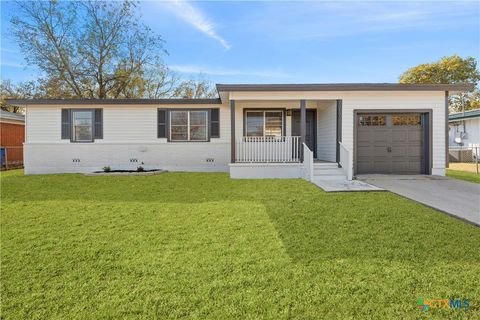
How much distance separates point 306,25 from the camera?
11.5 metres

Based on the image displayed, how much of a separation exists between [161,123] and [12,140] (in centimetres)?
1102

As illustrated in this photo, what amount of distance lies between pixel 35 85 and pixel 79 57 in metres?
6.41

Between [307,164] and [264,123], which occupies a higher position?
[264,123]

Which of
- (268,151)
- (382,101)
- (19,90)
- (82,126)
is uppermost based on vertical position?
(19,90)

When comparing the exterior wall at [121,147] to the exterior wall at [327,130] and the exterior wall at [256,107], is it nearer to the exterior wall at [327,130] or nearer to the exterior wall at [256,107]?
the exterior wall at [256,107]

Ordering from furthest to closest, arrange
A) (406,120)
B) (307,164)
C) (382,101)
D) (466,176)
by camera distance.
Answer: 1. (466,176)
2. (406,120)
3. (382,101)
4. (307,164)

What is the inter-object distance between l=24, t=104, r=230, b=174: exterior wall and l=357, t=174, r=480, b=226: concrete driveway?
235 inches

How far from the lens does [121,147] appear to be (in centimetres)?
1163

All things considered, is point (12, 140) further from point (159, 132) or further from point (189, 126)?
point (189, 126)

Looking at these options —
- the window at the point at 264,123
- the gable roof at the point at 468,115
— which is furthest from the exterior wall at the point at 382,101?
the gable roof at the point at 468,115

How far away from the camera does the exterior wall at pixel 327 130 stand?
979cm

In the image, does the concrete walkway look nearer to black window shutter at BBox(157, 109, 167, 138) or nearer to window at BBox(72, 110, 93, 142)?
black window shutter at BBox(157, 109, 167, 138)

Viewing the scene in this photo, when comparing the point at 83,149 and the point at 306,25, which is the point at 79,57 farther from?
the point at 306,25

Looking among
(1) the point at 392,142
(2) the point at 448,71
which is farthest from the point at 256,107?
(2) the point at 448,71
